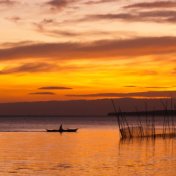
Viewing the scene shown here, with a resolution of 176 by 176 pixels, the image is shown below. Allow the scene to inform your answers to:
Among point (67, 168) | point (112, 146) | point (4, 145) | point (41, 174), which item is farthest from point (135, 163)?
point (4, 145)

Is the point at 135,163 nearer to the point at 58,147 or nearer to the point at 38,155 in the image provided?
the point at 38,155

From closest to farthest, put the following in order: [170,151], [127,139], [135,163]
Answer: [135,163] < [170,151] < [127,139]

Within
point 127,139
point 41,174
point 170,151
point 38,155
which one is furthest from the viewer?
point 127,139

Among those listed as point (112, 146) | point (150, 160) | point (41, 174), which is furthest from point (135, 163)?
point (112, 146)

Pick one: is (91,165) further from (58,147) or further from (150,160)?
(58,147)

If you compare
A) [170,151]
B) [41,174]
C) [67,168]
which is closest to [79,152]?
[170,151]

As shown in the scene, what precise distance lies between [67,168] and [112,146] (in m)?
14.6

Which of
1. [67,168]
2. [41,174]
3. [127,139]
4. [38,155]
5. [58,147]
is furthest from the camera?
[127,139]

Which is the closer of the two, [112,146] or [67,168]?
[67,168]

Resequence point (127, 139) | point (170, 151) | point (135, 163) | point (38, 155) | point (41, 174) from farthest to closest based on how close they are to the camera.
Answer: point (127, 139) → point (170, 151) → point (38, 155) → point (135, 163) → point (41, 174)

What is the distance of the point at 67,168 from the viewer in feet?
90.2

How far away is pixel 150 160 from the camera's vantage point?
3128cm

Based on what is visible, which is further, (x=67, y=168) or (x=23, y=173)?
(x=67, y=168)

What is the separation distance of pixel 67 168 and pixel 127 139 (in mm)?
20035
